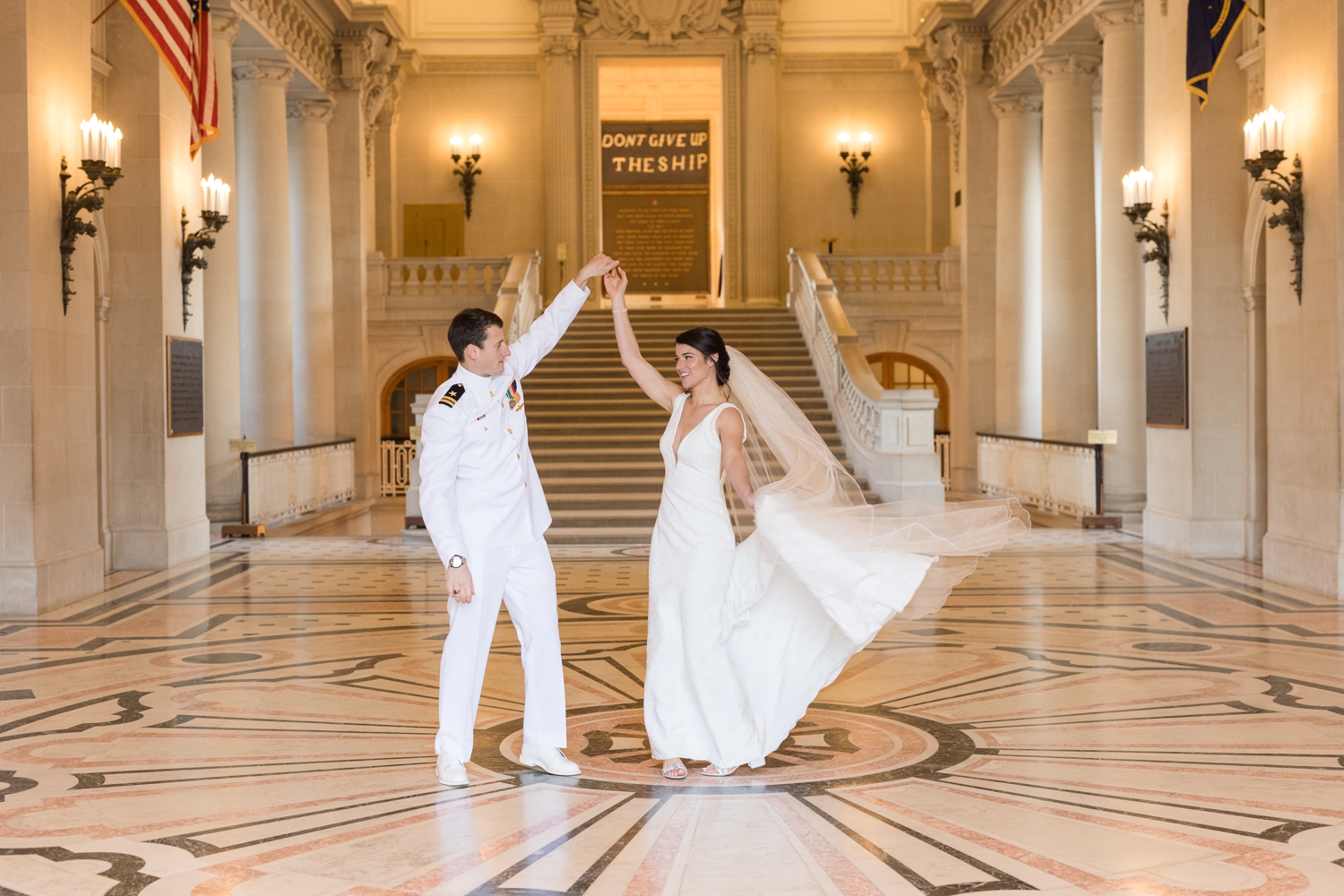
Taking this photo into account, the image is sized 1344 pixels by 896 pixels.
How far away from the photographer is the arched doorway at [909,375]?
2177cm

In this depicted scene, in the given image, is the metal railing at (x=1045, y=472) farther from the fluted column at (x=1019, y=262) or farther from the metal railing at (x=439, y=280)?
the metal railing at (x=439, y=280)

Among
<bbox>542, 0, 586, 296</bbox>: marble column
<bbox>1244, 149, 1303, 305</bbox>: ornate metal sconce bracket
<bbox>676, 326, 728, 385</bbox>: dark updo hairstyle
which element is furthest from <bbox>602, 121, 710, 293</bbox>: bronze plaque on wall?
<bbox>676, 326, 728, 385</bbox>: dark updo hairstyle

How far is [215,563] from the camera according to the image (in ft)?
39.8

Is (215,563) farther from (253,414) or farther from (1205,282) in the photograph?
(1205,282)

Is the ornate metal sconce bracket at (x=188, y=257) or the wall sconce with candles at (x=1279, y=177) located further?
the ornate metal sconce bracket at (x=188, y=257)

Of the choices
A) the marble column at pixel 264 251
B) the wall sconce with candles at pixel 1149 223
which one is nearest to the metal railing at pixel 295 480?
the marble column at pixel 264 251

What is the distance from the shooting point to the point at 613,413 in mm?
17016

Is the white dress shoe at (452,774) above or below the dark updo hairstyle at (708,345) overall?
below

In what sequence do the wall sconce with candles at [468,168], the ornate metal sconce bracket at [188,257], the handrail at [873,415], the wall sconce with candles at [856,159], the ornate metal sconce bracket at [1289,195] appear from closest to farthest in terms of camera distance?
the ornate metal sconce bracket at [1289,195], the ornate metal sconce bracket at [188,257], the handrail at [873,415], the wall sconce with candles at [468,168], the wall sconce with candles at [856,159]

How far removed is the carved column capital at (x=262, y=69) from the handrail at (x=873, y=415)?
7.83 metres

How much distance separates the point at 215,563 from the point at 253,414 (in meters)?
5.86

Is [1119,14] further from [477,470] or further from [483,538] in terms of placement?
[483,538]

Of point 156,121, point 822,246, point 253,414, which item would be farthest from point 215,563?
point 822,246

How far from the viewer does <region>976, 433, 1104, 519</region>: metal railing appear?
587 inches
